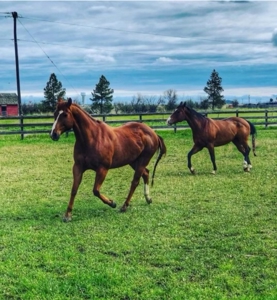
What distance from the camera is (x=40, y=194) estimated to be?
827 cm

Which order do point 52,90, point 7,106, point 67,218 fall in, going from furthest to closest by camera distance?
point 7,106, point 52,90, point 67,218

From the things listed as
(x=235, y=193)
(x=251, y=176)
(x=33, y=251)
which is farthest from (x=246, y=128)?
(x=33, y=251)

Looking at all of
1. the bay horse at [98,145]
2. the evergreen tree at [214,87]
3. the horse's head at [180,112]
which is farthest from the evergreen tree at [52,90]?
the bay horse at [98,145]

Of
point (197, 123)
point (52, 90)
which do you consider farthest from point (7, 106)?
point (197, 123)

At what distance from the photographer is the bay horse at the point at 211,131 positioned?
10.9 meters

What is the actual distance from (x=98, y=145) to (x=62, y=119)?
706mm

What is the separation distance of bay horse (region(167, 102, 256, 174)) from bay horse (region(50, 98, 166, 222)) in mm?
3443

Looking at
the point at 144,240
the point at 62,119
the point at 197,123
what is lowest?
the point at 144,240

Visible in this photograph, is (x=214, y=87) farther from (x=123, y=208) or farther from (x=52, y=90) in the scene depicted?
(x=123, y=208)

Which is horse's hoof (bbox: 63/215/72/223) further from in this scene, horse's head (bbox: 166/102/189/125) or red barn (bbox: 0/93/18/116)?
red barn (bbox: 0/93/18/116)

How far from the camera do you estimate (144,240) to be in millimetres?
5285

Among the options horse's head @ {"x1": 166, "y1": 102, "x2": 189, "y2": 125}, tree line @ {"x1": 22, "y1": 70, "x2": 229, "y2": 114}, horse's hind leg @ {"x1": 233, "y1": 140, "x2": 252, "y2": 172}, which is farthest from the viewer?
tree line @ {"x1": 22, "y1": 70, "x2": 229, "y2": 114}

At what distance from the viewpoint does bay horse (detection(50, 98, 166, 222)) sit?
638 centimetres

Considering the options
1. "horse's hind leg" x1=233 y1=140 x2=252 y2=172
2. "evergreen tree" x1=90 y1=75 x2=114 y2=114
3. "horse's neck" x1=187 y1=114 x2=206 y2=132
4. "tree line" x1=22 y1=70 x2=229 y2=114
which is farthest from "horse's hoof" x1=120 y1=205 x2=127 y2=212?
"evergreen tree" x1=90 y1=75 x2=114 y2=114
